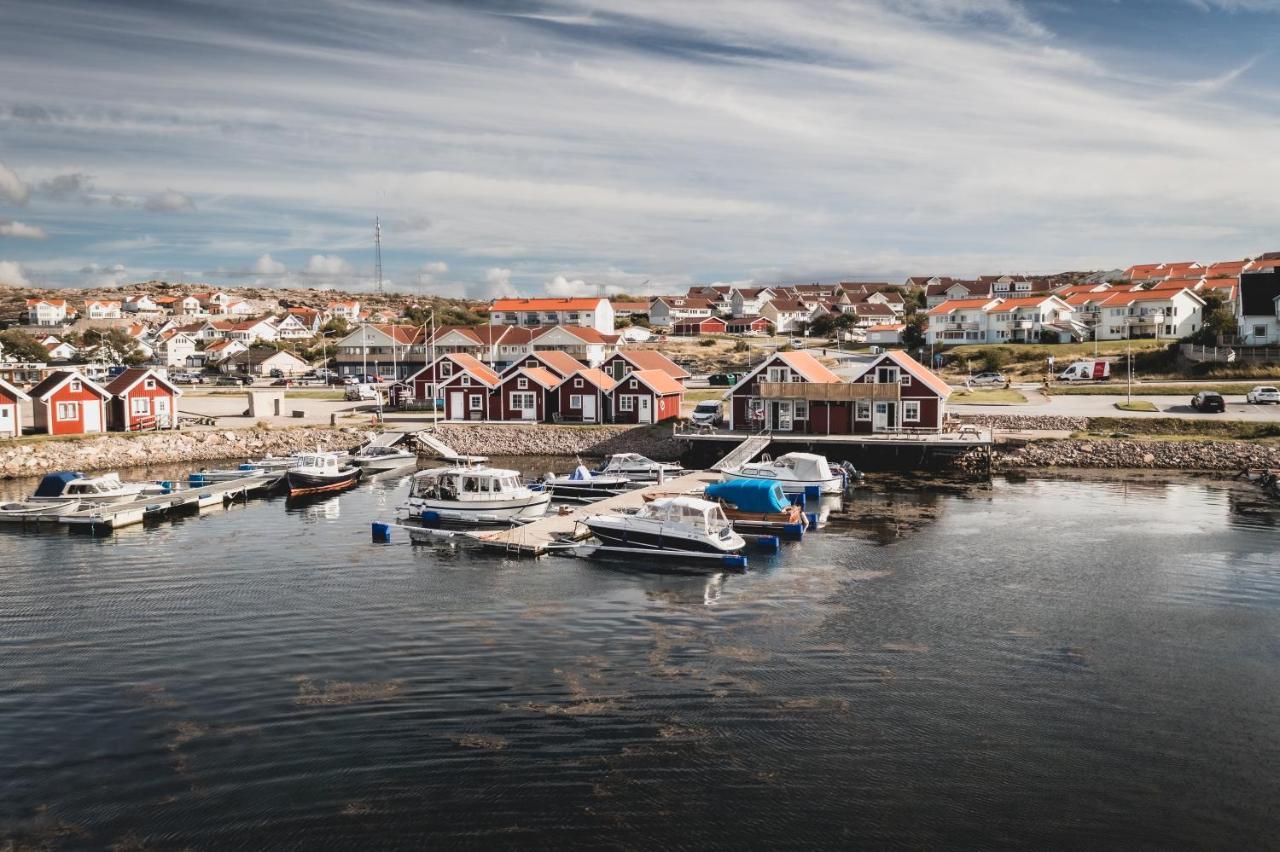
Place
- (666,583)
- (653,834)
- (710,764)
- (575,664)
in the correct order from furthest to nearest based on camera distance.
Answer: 1. (666,583)
2. (575,664)
3. (710,764)
4. (653,834)

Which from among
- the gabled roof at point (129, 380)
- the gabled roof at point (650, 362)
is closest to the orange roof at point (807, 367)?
the gabled roof at point (650, 362)

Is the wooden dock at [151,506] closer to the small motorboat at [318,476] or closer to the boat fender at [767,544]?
the small motorboat at [318,476]

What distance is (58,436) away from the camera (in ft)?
186

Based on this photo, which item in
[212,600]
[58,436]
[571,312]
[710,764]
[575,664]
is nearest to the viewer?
[710,764]

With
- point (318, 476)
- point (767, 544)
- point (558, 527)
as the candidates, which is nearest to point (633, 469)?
point (558, 527)

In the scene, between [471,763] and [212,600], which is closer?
[471,763]

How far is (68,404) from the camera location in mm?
58750

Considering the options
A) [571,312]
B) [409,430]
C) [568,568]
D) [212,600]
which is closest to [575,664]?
[568,568]

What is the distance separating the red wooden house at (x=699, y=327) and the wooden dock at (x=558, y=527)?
9199 cm

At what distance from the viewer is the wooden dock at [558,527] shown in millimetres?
34531

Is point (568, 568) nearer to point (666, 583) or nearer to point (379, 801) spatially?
point (666, 583)

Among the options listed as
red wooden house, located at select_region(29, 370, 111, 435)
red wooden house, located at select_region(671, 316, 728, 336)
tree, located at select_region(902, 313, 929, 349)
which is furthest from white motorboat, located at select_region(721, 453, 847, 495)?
red wooden house, located at select_region(671, 316, 728, 336)

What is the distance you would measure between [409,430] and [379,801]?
165 feet

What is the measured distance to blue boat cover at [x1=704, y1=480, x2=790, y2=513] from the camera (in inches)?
1512
